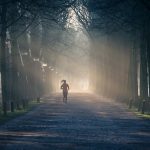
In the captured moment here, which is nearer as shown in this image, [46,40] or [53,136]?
[53,136]

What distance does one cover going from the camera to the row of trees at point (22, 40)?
3481 centimetres

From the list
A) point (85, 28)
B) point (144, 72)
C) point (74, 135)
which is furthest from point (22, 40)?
point (74, 135)

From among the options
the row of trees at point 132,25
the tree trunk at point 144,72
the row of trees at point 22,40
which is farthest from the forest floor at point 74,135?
the tree trunk at point 144,72

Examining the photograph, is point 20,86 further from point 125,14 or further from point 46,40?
point 46,40

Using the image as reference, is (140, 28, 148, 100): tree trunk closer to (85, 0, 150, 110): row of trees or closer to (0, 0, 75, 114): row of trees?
(85, 0, 150, 110): row of trees

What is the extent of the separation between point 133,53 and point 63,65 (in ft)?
330

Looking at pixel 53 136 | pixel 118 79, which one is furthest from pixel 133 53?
pixel 53 136

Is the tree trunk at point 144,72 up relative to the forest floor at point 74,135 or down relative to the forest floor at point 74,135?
up

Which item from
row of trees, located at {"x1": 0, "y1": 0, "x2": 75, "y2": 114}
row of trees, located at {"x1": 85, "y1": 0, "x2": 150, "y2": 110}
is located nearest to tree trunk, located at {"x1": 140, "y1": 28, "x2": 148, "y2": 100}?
row of trees, located at {"x1": 85, "y1": 0, "x2": 150, "y2": 110}

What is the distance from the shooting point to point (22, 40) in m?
59.4

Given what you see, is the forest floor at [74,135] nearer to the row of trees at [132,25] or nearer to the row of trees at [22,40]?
the row of trees at [22,40]

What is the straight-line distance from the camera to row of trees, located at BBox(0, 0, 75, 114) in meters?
34.8

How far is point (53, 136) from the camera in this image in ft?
76.3

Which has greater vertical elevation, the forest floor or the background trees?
the background trees
